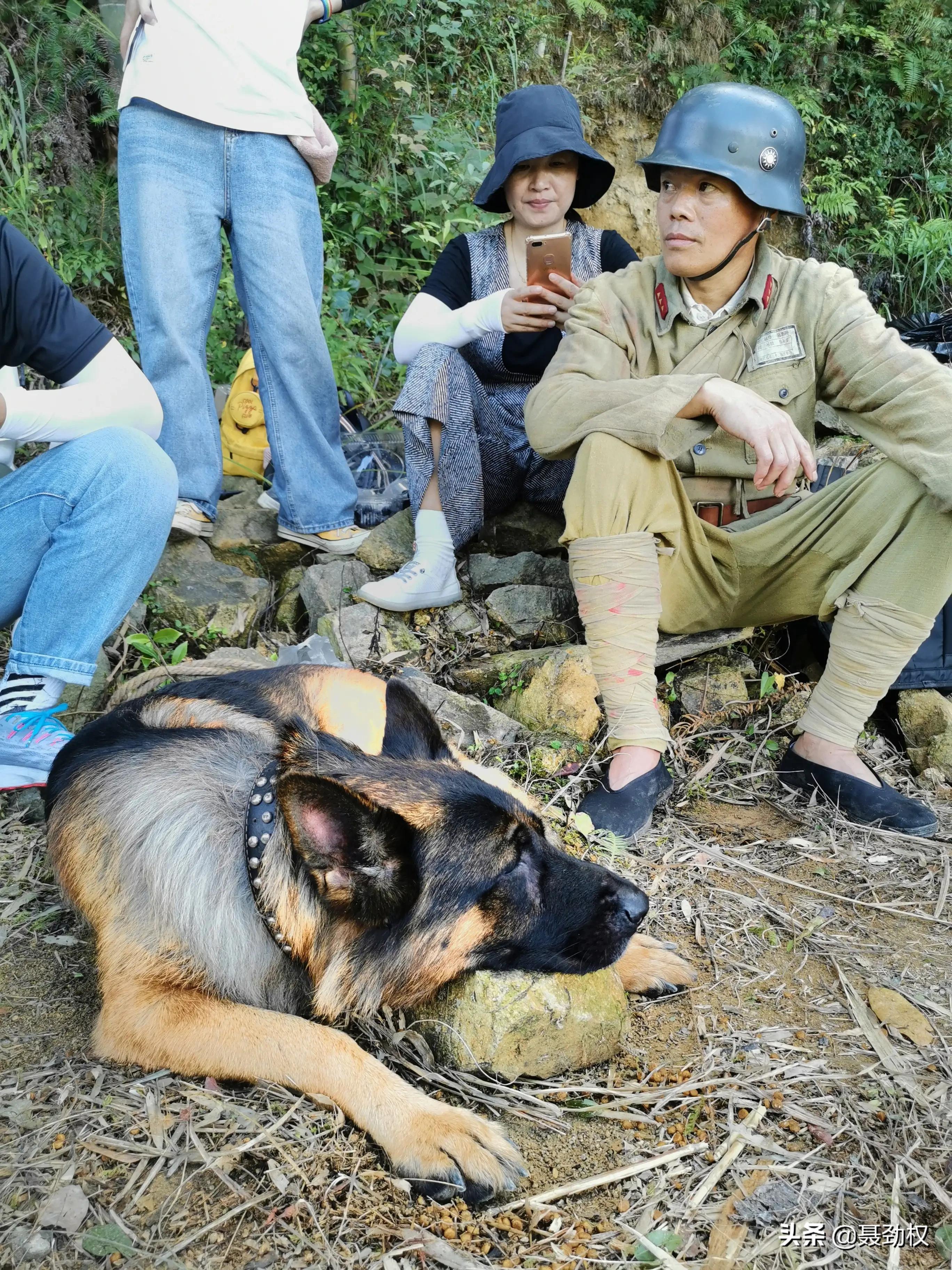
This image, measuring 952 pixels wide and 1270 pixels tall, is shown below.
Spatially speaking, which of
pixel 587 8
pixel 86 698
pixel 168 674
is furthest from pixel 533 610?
pixel 587 8

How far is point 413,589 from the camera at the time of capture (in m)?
4.08

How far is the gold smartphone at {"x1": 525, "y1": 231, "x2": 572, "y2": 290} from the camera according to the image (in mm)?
3891

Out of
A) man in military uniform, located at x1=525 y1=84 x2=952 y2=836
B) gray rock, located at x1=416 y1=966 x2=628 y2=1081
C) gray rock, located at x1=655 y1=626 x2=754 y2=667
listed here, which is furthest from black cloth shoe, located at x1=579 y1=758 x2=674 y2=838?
gray rock, located at x1=416 y1=966 x2=628 y2=1081

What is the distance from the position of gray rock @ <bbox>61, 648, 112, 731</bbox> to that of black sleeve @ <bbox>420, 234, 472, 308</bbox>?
2169mm

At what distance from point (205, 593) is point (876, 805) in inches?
115

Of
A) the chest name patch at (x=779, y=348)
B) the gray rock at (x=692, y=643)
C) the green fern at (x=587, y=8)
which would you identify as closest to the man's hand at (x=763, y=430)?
the chest name patch at (x=779, y=348)

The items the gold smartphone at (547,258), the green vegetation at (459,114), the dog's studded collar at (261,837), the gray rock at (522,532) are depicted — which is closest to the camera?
the dog's studded collar at (261,837)

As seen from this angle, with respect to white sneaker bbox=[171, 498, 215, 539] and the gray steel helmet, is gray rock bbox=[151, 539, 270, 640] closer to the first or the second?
white sneaker bbox=[171, 498, 215, 539]

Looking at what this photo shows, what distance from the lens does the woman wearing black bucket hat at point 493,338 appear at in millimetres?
4016

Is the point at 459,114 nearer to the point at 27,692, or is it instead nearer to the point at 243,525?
the point at 243,525

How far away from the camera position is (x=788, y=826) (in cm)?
331

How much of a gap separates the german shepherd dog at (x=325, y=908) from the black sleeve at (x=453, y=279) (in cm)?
243

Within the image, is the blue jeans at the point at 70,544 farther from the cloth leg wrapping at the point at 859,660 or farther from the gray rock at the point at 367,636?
the cloth leg wrapping at the point at 859,660

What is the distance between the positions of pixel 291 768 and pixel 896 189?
26.9 ft
